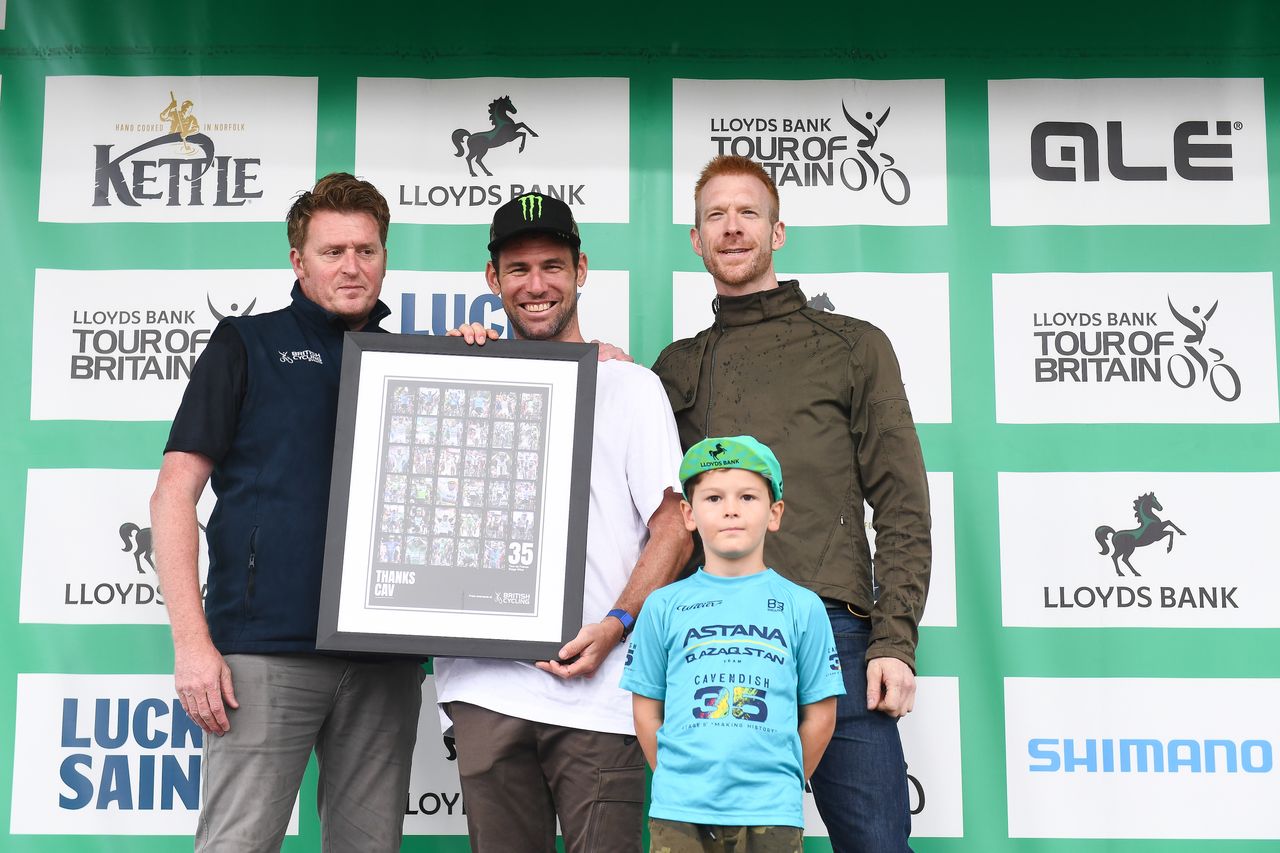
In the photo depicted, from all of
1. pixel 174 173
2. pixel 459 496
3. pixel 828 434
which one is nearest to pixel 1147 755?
pixel 828 434

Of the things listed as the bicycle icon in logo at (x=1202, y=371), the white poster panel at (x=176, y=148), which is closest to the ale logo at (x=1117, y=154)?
the bicycle icon in logo at (x=1202, y=371)

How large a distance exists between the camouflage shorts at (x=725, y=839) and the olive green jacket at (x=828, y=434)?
1.40 feet

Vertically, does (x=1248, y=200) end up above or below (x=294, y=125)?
below

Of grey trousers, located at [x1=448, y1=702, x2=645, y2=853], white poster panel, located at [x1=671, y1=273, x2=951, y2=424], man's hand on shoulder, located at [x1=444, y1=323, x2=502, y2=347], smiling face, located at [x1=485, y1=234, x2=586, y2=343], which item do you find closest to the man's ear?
smiling face, located at [x1=485, y1=234, x2=586, y2=343]

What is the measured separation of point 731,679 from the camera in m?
1.80

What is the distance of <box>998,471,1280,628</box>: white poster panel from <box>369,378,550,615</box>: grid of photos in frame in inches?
56.5

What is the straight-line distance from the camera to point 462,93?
313cm

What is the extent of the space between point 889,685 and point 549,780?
66cm

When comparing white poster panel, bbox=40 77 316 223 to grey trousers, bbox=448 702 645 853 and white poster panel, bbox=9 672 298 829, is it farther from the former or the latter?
grey trousers, bbox=448 702 645 853

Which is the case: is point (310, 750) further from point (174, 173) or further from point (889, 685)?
point (174, 173)

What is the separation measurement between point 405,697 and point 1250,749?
7.06 ft

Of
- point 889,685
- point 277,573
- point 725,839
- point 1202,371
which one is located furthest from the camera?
point 1202,371

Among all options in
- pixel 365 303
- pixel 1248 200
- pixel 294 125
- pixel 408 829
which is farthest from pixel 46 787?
pixel 1248 200

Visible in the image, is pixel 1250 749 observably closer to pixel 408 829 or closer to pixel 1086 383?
pixel 1086 383
